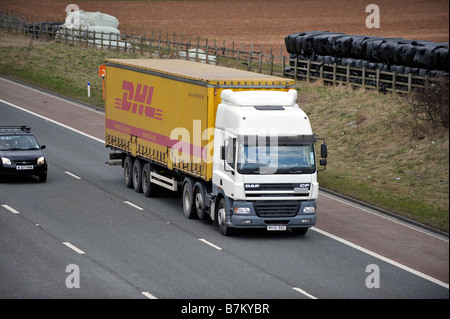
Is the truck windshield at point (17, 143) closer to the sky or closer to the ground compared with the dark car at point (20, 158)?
closer to the sky

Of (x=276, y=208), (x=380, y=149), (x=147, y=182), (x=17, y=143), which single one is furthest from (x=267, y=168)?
(x=380, y=149)

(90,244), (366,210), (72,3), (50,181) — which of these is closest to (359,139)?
(366,210)

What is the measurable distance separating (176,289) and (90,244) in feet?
16.5

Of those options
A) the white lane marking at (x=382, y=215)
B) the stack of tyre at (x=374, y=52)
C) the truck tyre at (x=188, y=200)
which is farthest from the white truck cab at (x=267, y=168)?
the stack of tyre at (x=374, y=52)

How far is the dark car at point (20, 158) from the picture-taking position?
32.7m

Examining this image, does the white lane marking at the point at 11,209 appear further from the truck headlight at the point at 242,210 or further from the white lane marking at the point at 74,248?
the truck headlight at the point at 242,210

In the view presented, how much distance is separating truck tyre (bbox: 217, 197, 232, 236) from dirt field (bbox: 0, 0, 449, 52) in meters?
48.8

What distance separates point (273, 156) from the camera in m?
24.5

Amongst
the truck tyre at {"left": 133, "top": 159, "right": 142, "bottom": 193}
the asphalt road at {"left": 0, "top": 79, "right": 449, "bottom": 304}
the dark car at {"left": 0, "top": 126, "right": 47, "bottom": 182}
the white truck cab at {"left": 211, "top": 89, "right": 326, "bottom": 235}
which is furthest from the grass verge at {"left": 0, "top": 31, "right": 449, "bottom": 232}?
the dark car at {"left": 0, "top": 126, "right": 47, "bottom": 182}

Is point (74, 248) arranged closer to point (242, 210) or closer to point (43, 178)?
point (242, 210)

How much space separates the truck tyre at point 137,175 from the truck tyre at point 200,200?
4.68m

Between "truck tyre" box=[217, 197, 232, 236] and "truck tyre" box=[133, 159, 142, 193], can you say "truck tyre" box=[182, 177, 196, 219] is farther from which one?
"truck tyre" box=[133, 159, 142, 193]

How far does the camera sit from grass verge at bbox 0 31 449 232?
30797 millimetres

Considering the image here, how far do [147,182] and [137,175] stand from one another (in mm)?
1064
